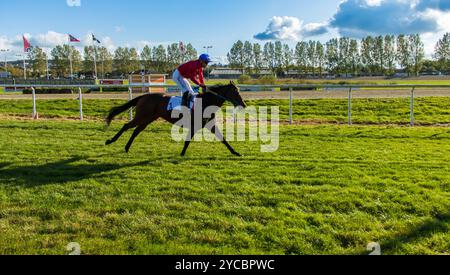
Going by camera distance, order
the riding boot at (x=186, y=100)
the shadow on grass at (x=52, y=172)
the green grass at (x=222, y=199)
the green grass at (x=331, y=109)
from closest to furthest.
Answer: the green grass at (x=222, y=199)
the shadow on grass at (x=52, y=172)
the riding boot at (x=186, y=100)
the green grass at (x=331, y=109)

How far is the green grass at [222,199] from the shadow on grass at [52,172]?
16mm

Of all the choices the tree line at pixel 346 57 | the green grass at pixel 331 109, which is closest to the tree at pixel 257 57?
the tree line at pixel 346 57

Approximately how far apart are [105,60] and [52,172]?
247 feet

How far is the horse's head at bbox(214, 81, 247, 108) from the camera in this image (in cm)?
775

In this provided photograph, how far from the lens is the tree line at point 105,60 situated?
7300 cm

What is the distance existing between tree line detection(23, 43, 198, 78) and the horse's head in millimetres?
59727

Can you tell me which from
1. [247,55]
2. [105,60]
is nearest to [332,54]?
[247,55]

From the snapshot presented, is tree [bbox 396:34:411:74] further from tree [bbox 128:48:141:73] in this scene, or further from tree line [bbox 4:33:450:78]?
tree [bbox 128:48:141:73]

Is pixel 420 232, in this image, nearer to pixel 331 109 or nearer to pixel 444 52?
pixel 331 109

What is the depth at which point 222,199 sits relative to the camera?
4.95 m

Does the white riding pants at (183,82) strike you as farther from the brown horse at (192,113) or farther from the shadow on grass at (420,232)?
the shadow on grass at (420,232)

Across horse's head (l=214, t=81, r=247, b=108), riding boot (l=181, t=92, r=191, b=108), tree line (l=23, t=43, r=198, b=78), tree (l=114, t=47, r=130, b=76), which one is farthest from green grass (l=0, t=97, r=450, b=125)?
tree (l=114, t=47, r=130, b=76)
